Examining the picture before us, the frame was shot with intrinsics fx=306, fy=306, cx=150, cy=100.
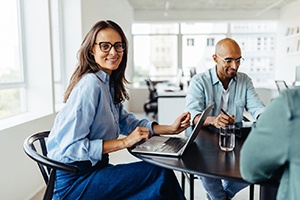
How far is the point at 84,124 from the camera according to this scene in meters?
1.34

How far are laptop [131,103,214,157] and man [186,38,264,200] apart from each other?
20.1 inches

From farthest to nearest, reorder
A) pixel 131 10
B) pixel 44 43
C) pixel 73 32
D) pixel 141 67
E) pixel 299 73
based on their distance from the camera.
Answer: pixel 141 67 → pixel 131 10 → pixel 299 73 → pixel 73 32 → pixel 44 43

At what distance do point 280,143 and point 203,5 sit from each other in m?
7.95

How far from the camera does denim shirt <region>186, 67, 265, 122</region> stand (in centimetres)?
211

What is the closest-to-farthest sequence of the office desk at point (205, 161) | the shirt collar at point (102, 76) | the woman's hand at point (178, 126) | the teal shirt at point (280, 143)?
the teal shirt at point (280, 143)
the office desk at point (205, 161)
the shirt collar at point (102, 76)
the woman's hand at point (178, 126)

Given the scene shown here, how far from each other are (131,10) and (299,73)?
14.7 feet

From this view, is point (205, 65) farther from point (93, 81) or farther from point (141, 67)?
point (93, 81)

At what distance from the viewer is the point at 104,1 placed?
499 cm

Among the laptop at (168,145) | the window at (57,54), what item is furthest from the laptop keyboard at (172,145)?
the window at (57,54)

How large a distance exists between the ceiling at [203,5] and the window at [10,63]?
17.1 ft

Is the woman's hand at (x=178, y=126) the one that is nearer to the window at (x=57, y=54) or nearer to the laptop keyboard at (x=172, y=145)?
the laptop keyboard at (x=172, y=145)

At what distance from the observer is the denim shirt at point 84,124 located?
1318 millimetres

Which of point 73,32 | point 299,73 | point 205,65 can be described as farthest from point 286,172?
point 205,65

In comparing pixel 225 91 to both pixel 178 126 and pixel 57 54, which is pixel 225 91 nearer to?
pixel 178 126
